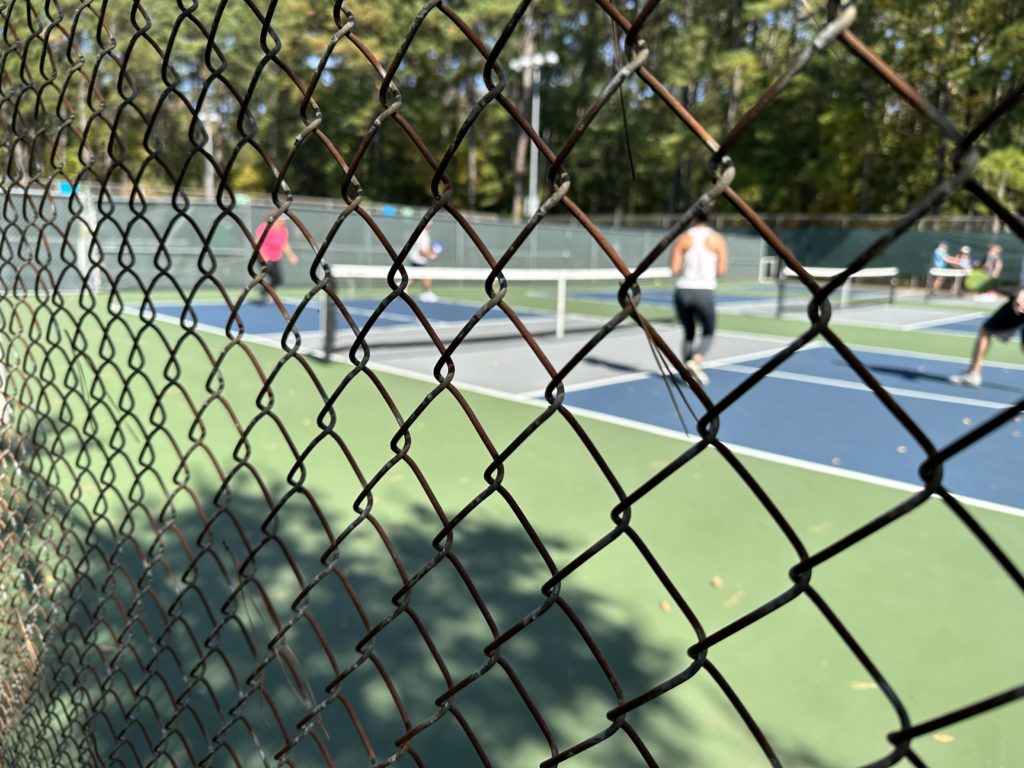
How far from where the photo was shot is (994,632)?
298 cm

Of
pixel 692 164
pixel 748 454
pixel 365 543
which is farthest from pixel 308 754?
pixel 692 164

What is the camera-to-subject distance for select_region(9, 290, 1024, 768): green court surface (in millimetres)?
1984

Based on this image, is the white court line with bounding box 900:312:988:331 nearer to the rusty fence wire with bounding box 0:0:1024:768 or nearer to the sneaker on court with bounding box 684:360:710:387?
the sneaker on court with bounding box 684:360:710:387

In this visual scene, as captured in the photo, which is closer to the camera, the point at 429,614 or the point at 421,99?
the point at 429,614

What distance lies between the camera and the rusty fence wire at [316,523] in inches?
30.1

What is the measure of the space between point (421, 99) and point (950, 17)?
21291mm

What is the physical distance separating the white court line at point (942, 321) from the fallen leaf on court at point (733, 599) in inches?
448

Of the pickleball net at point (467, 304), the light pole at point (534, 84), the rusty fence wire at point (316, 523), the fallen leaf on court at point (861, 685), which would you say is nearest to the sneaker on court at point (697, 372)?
the pickleball net at point (467, 304)

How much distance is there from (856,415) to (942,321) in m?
9.92

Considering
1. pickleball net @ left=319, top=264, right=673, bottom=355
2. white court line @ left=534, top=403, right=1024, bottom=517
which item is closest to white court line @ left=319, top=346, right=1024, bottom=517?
white court line @ left=534, top=403, right=1024, bottom=517

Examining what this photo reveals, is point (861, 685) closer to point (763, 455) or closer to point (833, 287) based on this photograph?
point (833, 287)

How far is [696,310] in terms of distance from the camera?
7215 mm

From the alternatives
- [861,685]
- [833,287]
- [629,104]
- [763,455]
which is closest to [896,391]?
[763,455]

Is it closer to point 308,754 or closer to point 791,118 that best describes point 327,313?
point 308,754
